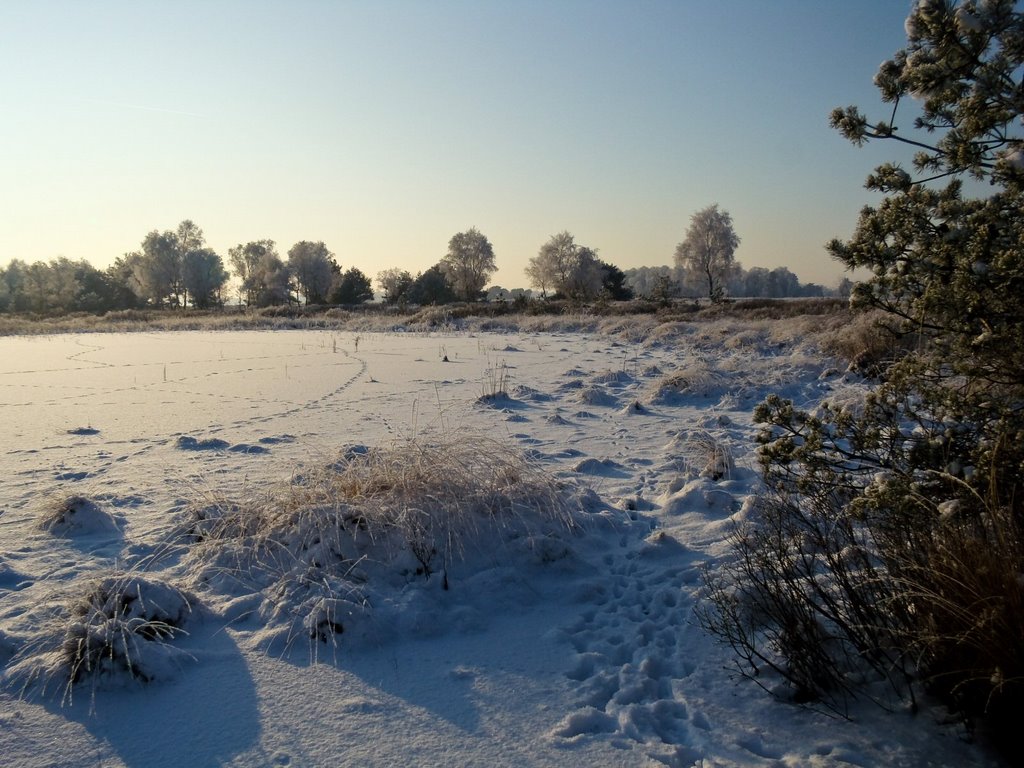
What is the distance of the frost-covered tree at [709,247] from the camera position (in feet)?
199

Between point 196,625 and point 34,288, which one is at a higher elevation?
point 34,288

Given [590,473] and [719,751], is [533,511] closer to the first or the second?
[590,473]

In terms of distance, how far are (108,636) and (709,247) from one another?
2533 inches

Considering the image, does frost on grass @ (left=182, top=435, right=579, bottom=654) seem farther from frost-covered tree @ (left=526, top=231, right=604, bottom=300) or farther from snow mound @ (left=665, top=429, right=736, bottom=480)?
frost-covered tree @ (left=526, top=231, right=604, bottom=300)

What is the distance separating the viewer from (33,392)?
9578mm

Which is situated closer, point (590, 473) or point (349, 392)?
point (590, 473)

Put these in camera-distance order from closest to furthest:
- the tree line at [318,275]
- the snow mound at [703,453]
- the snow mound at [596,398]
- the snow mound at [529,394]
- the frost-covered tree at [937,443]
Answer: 1. the frost-covered tree at [937,443]
2. the snow mound at [703,453]
3. the snow mound at [596,398]
4. the snow mound at [529,394]
5. the tree line at [318,275]

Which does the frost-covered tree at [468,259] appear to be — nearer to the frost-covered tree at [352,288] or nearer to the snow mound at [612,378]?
the frost-covered tree at [352,288]

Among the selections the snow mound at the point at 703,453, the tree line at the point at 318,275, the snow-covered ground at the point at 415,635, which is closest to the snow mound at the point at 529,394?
the snow-covered ground at the point at 415,635

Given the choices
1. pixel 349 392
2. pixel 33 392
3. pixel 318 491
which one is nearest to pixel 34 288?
pixel 33 392

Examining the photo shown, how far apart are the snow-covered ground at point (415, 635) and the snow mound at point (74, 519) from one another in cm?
1

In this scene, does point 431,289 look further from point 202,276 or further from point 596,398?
point 596,398

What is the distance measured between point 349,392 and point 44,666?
699cm

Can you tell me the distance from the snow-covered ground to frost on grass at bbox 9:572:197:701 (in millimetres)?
13
